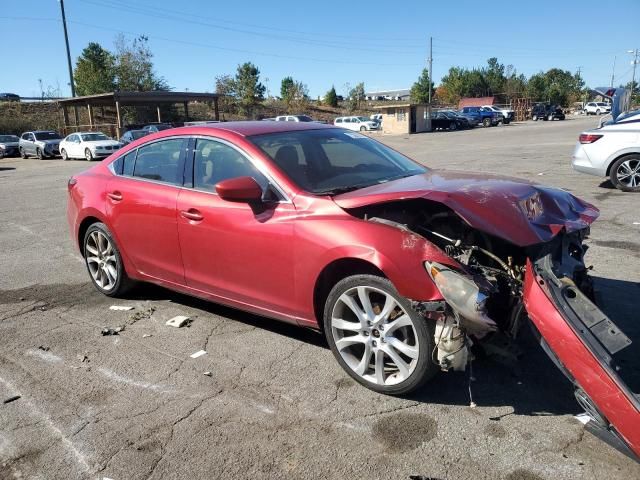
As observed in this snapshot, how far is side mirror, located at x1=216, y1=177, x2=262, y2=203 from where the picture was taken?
356 cm

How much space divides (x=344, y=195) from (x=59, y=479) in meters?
2.26

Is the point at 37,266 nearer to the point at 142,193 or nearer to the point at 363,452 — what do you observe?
the point at 142,193

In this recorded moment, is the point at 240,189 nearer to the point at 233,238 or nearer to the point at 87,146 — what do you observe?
the point at 233,238

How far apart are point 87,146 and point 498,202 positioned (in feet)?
94.5

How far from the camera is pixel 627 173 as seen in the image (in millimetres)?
10016

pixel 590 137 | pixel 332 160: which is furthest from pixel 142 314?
pixel 590 137

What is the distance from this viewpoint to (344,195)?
3529 millimetres

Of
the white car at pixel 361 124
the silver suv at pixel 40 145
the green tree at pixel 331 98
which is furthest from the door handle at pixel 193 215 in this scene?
the green tree at pixel 331 98

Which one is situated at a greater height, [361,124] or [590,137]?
[590,137]

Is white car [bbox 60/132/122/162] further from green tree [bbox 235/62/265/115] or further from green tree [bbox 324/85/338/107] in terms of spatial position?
green tree [bbox 324/85/338/107]

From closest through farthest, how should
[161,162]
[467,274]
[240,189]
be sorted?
[467,274], [240,189], [161,162]

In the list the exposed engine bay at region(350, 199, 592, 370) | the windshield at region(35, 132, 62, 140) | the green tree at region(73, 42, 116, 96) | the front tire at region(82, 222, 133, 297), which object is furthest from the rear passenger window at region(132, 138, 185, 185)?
the green tree at region(73, 42, 116, 96)

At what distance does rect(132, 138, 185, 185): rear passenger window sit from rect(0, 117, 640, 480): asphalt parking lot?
124 cm

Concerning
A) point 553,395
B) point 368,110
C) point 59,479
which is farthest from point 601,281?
point 368,110
